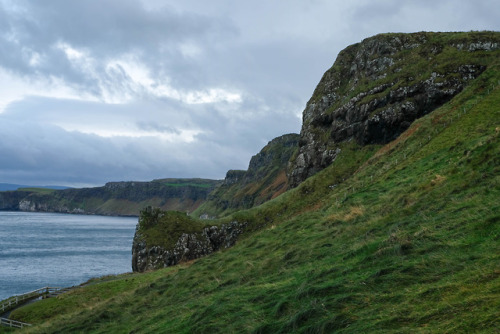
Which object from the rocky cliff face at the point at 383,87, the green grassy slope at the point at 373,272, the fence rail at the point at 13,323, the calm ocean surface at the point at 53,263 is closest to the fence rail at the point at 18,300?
the fence rail at the point at 13,323

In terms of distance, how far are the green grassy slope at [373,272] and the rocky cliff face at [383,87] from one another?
89.3 feet

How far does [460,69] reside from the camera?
65625mm

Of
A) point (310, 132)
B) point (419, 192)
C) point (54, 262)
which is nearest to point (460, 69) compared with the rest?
point (310, 132)

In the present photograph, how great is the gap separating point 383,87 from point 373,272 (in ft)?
219

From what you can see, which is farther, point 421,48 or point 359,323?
point 421,48

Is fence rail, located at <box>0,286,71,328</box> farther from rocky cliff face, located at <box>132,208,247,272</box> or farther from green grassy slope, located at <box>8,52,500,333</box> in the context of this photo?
rocky cliff face, located at <box>132,208,247,272</box>

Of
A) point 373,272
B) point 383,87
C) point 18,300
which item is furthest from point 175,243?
point 373,272

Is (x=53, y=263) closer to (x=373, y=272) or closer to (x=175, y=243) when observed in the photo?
(x=175, y=243)

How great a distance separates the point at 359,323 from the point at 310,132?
78465 millimetres

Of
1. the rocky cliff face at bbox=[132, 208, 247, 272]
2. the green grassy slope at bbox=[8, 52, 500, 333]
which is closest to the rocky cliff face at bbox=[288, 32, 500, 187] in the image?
the rocky cliff face at bbox=[132, 208, 247, 272]

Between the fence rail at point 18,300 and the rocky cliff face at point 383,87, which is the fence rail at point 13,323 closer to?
the fence rail at point 18,300

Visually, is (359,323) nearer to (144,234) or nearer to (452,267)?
(452,267)

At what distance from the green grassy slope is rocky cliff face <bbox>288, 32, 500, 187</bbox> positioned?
2721 cm

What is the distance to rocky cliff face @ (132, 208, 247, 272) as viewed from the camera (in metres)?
65.4
